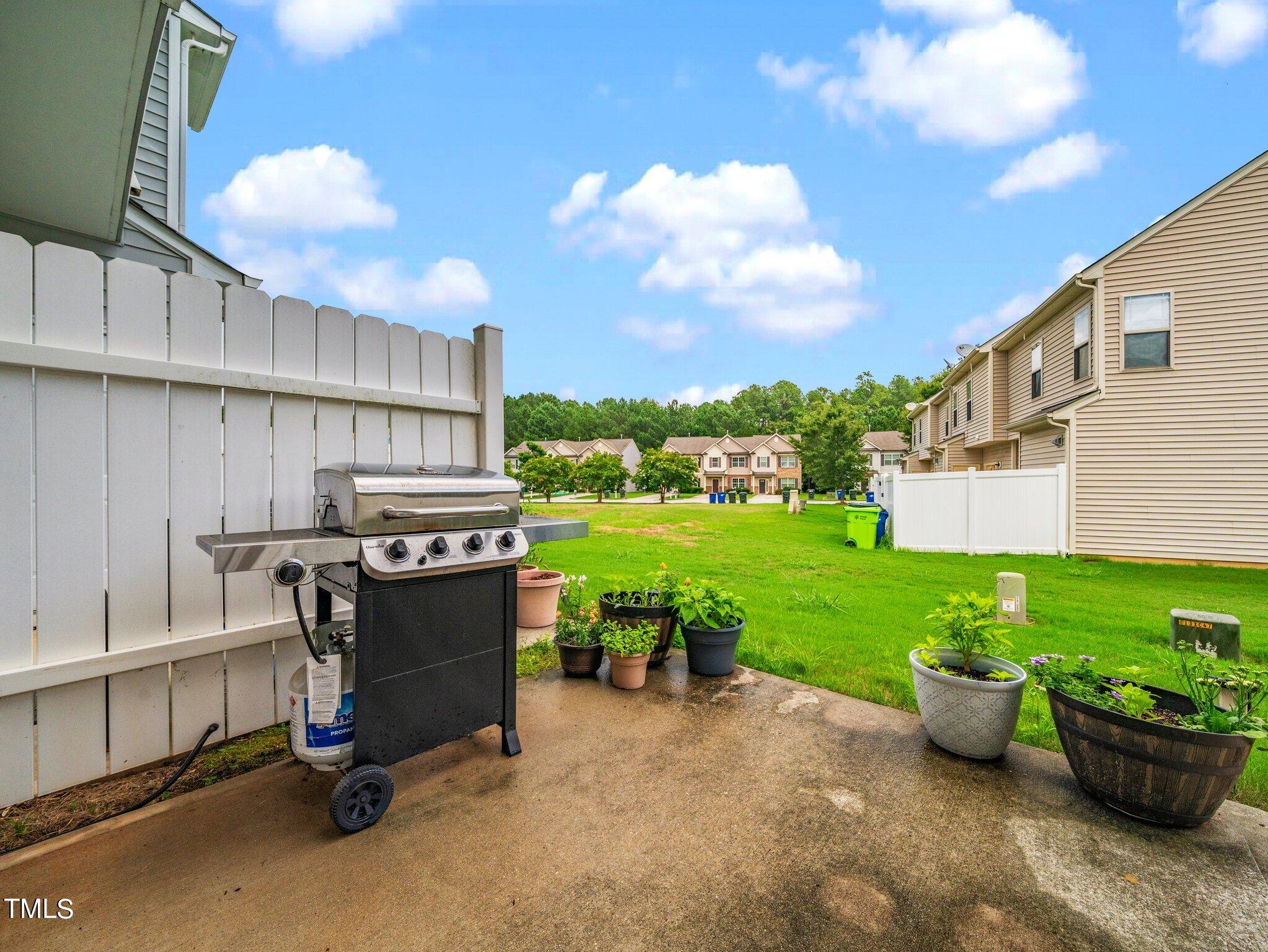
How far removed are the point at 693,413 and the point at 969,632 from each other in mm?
57934

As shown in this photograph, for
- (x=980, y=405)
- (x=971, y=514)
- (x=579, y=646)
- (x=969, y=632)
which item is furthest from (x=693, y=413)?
(x=969, y=632)

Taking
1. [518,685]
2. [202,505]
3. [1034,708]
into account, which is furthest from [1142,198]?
[202,505]

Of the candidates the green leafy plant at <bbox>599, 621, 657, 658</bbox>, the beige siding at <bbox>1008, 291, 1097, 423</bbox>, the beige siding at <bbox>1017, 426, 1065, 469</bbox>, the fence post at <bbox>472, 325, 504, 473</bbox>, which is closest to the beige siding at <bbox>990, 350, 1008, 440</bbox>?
the beige siding at <bbox>1008, 291, 1097, 423</bbox>

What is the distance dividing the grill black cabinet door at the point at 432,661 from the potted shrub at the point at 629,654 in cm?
87

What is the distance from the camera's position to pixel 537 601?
14.3ft

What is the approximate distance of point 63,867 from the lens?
1.65m

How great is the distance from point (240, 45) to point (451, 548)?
8297 millimetres

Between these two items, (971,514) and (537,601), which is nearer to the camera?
(537,601)

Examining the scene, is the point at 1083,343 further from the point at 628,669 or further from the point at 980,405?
the point at 628,669

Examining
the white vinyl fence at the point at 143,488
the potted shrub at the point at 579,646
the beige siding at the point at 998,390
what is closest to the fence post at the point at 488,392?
the white vinyl fence at the point at 143,488

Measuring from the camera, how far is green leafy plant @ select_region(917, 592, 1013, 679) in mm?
2424

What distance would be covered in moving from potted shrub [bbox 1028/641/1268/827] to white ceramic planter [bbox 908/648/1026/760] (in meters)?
0.17

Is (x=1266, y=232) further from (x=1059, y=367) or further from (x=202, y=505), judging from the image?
(x=202, y=505)

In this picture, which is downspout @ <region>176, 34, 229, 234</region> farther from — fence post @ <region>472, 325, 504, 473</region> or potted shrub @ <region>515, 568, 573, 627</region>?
potted shrub @ <region>515, 568, 573, 627</region>
